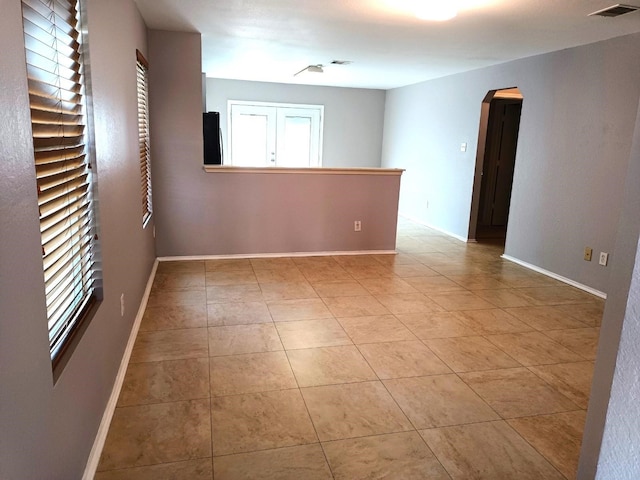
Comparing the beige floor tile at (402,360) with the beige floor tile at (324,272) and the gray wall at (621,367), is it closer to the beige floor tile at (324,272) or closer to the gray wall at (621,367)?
the gray wall at (621,367)

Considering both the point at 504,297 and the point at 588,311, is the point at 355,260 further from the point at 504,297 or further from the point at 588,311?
the point at 588,311

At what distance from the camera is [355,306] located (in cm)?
364

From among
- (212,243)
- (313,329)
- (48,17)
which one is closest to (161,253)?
(212,243)

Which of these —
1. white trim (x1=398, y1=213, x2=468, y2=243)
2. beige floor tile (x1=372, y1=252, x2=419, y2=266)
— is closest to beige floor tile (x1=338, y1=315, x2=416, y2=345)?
beige floor tile (x1=372, y1=252, x2=419, y2=266)

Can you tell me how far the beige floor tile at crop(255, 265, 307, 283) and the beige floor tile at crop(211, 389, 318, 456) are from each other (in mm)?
1903

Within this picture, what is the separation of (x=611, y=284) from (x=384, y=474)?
111 cm

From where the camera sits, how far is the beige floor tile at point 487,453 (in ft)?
6.07

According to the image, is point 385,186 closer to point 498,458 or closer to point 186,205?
point 186,205

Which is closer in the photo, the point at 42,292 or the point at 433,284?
the point at 42,292

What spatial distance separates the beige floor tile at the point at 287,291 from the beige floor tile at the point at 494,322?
1262mm

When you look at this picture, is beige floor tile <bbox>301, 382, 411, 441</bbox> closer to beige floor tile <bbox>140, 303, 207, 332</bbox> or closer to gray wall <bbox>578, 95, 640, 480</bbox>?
gray wall <bbox>578, 95, 640, 480</bbox>

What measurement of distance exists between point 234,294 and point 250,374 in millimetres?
1349

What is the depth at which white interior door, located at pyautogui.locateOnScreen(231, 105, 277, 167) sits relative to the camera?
7.98 metres

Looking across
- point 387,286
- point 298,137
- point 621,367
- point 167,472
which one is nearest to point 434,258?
point 387,286
